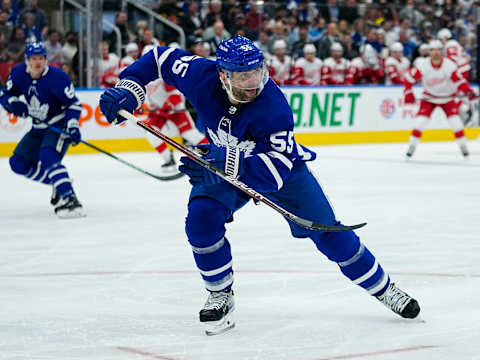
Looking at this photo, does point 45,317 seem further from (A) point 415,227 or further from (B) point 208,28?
(B) point 208,28

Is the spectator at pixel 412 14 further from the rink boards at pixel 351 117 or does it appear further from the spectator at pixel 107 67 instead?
the spectator at pixel 107 67

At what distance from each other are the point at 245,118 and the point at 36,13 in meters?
8.31

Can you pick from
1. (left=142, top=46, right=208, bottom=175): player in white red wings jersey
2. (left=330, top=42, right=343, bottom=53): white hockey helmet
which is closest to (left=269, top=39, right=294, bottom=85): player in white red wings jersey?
(left=330, top=42, right=343, bottom=53): white hockey helmet

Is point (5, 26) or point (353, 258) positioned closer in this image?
point (353, 258)

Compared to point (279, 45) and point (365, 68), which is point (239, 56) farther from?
point (365, 68)

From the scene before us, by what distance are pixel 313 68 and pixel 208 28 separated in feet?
5.35

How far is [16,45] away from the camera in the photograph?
1065 centimetres

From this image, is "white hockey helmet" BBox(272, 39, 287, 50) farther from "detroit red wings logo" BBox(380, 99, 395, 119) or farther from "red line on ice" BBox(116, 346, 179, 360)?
"red line on ice" BBox(116, 346, 179, 360)

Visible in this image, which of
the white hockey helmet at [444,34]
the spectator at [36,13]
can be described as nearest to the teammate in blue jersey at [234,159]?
the spectator at [36,13]

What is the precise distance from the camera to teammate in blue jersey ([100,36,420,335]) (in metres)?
3.04

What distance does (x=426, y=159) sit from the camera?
10.6 meters

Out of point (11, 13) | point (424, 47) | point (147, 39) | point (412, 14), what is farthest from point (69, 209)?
point (412, 14)

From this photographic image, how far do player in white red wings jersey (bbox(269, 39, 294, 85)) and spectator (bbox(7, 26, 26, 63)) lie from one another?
3664mm

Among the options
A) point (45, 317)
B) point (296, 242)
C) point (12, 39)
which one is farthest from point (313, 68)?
point (45, 317)
